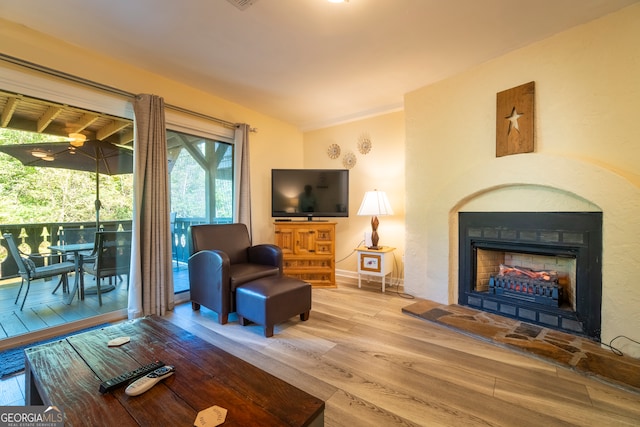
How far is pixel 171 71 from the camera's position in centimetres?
269

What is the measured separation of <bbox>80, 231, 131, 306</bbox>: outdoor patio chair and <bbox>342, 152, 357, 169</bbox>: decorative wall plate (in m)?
2.88

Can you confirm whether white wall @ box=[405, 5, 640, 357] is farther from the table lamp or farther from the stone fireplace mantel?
the table lamp

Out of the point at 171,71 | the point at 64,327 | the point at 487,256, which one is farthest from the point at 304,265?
the point at 171,71

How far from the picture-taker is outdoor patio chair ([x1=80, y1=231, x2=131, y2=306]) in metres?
2.58

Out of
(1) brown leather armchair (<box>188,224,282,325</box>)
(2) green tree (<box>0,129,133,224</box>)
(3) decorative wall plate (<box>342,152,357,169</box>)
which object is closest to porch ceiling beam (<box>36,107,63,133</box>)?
(2) green tree (<box>0,129,133,224</box>)

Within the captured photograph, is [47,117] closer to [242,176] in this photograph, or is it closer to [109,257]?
[109,257]

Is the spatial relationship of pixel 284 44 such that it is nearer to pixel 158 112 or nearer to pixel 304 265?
pixel 158 112

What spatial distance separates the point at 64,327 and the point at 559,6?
178 inches

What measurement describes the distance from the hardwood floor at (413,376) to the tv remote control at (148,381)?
810 mm

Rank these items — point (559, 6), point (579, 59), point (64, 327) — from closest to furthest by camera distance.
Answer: point (559, 6)
point (579, 59)
point (64, 327)

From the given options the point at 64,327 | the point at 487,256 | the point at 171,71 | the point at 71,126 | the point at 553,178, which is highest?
the point at 171,71

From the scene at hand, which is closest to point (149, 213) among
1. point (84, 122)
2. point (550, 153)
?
point (84, 122)

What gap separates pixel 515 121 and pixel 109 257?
4079 mm

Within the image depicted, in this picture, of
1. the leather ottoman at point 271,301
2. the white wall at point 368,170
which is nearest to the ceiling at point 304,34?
the white wall at point 368,170
